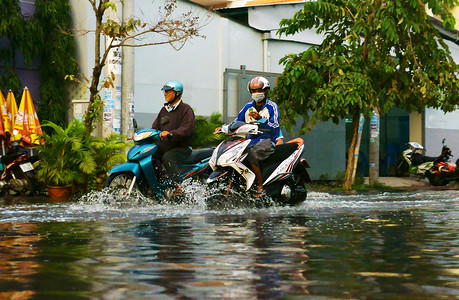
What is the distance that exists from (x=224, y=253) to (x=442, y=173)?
2007 cm

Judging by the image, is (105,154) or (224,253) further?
(105,154)

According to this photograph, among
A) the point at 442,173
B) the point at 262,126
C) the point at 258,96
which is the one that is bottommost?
the point at 442,173

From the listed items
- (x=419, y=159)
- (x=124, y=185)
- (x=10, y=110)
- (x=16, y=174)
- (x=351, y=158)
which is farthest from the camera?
(x=419, y=159)

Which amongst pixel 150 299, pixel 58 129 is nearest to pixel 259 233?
pixel 150 299

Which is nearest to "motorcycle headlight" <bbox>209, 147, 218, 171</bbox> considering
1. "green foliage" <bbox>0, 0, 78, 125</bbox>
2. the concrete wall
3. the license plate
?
the license plate

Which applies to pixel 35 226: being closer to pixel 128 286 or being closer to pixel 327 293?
pixel 128 286

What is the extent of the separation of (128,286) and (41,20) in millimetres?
13274

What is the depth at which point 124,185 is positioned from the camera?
42.6 ft

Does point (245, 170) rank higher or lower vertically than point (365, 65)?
lower

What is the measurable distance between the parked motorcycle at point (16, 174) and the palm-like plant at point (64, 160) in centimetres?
34

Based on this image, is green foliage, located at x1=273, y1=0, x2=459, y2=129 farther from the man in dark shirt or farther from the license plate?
the man in dark shirt

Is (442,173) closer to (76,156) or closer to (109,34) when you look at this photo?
(109,34)

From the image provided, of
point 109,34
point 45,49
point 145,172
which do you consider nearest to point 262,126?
point 145,172

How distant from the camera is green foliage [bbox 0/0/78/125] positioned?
56.9 ft
